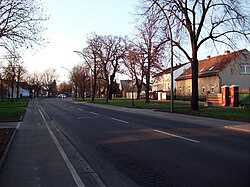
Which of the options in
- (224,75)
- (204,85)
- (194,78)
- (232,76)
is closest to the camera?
(194,78)

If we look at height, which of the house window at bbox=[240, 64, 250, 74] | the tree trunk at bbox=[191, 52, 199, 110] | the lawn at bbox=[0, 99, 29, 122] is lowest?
the lawn at bbox=[0, 99, 29, 122]

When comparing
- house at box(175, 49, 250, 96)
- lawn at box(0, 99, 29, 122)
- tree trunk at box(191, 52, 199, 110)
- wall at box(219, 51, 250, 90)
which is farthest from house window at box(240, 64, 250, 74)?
lawn at box(0, 99, 29, 122)

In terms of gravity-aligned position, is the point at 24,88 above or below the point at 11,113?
above

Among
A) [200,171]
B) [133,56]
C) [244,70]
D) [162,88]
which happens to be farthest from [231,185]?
[162,88]

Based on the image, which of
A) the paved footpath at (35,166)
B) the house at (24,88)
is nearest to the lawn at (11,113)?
the paved footpath at (35,166)

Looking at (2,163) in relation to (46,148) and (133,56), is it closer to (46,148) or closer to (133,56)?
(46,148)

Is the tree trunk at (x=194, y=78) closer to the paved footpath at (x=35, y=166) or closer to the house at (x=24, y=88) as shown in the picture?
the paved footpath at (x=35, y=166)

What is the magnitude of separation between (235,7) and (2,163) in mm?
22615

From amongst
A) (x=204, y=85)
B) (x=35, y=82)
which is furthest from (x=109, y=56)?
(x=35, y=82)

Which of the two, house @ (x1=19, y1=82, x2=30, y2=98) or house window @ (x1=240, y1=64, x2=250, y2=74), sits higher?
house window @ (x1=240, y1=64, x2=250, y2=74)

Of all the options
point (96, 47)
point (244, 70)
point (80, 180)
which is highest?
point (96, 47)

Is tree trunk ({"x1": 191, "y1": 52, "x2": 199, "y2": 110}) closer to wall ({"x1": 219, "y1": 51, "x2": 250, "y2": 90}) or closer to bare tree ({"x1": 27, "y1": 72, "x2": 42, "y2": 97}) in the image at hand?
wall ({"x1": 219, "y1": 51, "x2": 250, "y2": 90})

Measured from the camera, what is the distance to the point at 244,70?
55.2m

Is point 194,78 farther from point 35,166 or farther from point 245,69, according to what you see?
point 245,69
